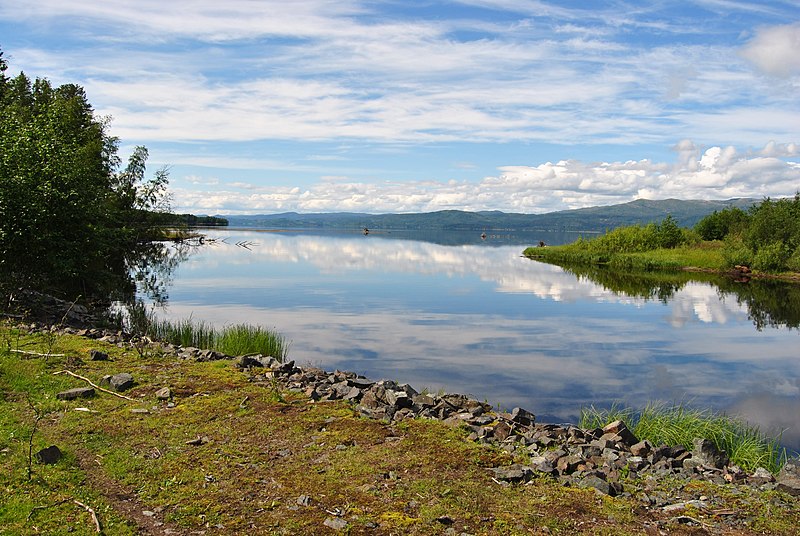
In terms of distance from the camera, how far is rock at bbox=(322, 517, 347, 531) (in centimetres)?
688

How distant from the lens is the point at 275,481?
8117 millimetres

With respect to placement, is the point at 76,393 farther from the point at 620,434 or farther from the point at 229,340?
the point at 620,434

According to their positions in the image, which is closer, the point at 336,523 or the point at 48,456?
the point at 336,523

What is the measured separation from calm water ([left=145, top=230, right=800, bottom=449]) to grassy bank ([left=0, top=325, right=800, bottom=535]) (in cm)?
647

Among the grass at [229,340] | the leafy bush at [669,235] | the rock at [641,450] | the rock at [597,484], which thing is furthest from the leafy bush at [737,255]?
the rock at [597,484]

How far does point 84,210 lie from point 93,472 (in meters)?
17.9

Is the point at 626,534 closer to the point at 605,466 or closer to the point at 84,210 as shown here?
the point at 605,466

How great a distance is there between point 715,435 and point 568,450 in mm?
4386

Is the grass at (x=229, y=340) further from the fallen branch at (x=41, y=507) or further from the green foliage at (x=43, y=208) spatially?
the fallen branch at (x=41, y=507)

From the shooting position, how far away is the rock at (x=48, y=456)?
8156mm

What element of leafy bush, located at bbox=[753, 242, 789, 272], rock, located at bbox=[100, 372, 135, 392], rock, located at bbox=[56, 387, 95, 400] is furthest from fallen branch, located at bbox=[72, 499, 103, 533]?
leafy bush, located at bbox=[753, 242, 789, 272]

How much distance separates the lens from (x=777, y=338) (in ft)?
93.6

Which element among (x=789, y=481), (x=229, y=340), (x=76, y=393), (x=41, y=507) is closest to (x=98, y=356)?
(x=76, y=393)

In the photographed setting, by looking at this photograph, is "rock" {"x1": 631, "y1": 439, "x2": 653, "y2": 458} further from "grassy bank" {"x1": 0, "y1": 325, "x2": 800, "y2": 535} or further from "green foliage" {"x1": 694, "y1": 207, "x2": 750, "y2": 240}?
"green foliage" {"x1": 694, "y1": 207, "x2": 750, "y2": 240}
